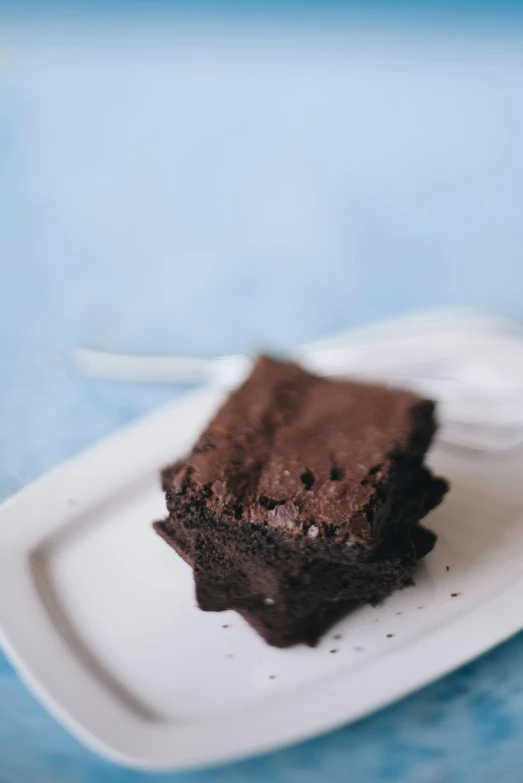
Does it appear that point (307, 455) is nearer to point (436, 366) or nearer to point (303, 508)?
point (303, 508)

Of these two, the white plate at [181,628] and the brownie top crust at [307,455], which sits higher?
the brownie top crust at [307,455]

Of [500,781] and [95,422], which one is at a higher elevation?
[95,422]

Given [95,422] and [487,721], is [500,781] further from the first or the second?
[95,422]

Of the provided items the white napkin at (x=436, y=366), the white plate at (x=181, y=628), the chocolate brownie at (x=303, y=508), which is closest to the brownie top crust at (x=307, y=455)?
the chocolate brownie at (x=303, y=508)

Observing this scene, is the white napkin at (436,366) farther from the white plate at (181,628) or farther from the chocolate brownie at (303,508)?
the chocolate brownie at (303,508)

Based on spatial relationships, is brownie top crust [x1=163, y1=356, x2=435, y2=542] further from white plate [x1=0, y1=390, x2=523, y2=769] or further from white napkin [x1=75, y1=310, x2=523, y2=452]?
white napkin [x1=75, y1=310, x2=523, y2=452]

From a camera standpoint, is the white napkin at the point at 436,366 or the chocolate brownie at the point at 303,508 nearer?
the chocolate brownie at the point at 303,508

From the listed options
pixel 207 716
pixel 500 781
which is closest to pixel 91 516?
pixel 207 716
